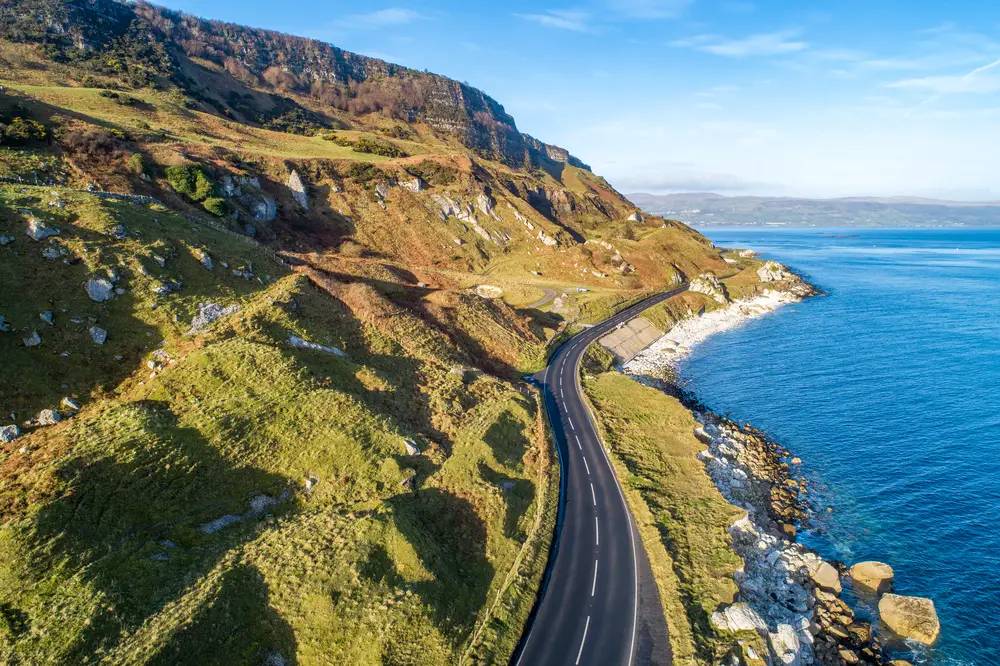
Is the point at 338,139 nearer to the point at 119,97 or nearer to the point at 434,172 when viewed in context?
the point at 434,172

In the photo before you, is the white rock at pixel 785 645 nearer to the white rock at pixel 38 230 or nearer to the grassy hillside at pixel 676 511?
the grassy hillside at pixel 676 511

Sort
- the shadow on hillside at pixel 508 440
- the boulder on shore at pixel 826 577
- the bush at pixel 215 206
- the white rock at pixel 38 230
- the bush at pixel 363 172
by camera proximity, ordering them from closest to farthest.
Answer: the boulder on shore at pixel 826 577
the white rock at pixel 38 230
the shadow on hillside at pixel 508 440
the bush at pixel 215 206
the bush at pixel 363 172

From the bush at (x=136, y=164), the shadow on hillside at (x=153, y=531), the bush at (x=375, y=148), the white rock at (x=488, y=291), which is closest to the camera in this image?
the shadow on hillside at (x=153, y=531)

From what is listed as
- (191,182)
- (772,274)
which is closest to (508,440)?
(191,182)

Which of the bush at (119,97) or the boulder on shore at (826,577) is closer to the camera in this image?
the boulder on shore at (826,577)

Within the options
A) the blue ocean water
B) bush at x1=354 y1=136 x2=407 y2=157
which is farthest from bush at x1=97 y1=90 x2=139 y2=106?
the blue ocean water

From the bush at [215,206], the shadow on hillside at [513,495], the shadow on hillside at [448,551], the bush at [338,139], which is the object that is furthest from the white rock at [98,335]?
the bush at [338,139]

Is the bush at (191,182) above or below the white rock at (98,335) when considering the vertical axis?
above
